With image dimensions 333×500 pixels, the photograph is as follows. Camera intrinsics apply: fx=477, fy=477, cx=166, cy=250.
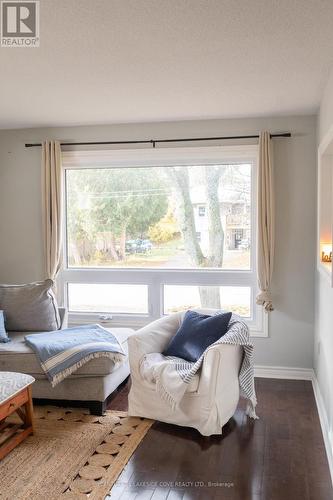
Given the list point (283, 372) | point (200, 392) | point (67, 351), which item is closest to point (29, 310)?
point (67, 351)

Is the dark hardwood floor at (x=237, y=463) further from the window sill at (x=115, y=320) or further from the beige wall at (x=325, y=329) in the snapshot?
the window sill at (x=115, y=320)

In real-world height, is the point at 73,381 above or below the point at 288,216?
below

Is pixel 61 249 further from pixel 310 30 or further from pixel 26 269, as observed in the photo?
pixel 310 30

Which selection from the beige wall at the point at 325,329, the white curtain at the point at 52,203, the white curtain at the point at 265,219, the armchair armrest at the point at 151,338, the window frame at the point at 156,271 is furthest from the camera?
the white curtain at the point at 52,203

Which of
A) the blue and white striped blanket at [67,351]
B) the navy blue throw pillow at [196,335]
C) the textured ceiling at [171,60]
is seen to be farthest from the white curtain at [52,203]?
the navy blue throw pillow at [196,335]

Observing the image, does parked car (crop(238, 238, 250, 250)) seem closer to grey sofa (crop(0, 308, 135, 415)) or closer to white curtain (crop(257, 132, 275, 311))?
white curtain (crop(257, 132, 275, 311))

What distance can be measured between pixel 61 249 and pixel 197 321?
6.18 feet

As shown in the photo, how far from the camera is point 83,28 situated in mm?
2418

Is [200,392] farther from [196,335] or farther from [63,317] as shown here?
[63,317]

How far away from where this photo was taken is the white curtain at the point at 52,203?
481 cm

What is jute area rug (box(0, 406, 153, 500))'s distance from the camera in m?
2.62

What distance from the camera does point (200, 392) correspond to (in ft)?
A: 10.6

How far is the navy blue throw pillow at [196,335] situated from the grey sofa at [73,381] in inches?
19.4

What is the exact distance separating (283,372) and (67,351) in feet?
7.00
